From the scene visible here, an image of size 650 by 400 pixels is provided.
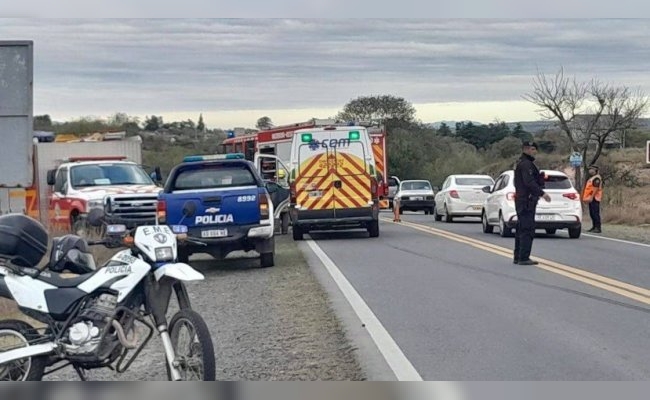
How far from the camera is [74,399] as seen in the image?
693cm

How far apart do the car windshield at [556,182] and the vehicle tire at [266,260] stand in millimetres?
9070

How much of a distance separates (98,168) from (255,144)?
10.5 meters

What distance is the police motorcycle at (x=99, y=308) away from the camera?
731 centimetres

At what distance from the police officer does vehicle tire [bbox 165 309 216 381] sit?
10.1 metres

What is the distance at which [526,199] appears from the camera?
55.3 ft

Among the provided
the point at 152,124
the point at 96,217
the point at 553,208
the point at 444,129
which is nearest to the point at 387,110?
the point at 444,129

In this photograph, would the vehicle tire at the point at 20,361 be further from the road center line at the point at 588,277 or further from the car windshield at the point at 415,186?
the car windshield at the point at 415,186

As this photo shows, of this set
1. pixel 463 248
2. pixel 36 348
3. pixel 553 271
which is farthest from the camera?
A: pixel 463 248

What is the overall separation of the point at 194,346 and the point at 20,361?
133 centimetres

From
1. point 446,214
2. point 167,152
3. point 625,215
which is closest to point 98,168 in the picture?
point 167,152

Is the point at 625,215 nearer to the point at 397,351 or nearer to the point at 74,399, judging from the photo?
the point at 397,351

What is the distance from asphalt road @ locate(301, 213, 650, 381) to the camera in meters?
8.59

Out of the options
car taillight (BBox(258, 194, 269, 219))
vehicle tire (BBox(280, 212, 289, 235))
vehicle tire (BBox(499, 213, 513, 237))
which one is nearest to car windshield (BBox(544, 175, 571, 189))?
vehicle tire (BBox(499, 213, 513, 237))

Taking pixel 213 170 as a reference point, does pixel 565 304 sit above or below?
below
